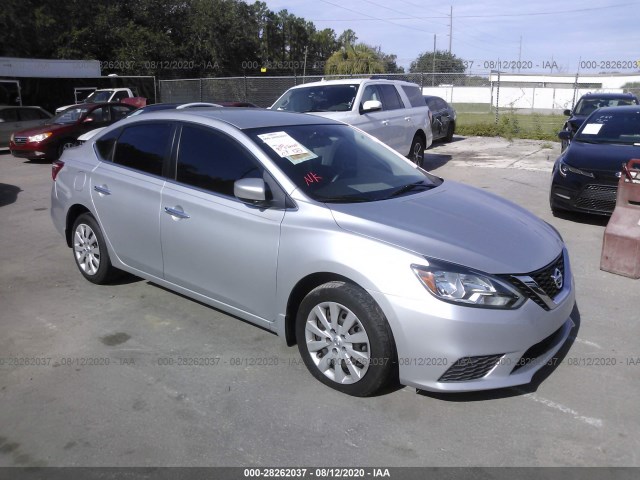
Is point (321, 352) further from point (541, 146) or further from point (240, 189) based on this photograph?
point (541, 146)

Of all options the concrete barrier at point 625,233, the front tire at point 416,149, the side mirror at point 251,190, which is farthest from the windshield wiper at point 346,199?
the front tire at point 416,149

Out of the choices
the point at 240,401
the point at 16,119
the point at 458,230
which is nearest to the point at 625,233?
the point at 458,230

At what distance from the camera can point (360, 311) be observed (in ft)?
10.7

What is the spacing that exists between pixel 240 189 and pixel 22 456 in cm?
196

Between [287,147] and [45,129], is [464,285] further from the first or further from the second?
[45,129]

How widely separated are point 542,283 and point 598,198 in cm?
452

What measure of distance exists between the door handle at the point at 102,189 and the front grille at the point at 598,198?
5814mm

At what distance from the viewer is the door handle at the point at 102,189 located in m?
4.92

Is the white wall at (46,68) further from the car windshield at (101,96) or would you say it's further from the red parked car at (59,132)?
the red parked car at (59,132)

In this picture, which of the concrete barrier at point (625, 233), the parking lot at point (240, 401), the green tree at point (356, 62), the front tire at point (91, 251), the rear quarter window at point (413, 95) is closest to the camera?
the parking lot at point (240, 401)

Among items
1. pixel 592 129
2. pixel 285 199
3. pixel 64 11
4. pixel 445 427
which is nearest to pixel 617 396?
pixel 445 427

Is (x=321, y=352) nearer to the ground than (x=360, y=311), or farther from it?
nearer to the ground

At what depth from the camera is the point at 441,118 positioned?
57.5ft

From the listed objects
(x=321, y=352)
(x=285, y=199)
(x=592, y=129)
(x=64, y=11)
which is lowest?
(x=321, y=352)
